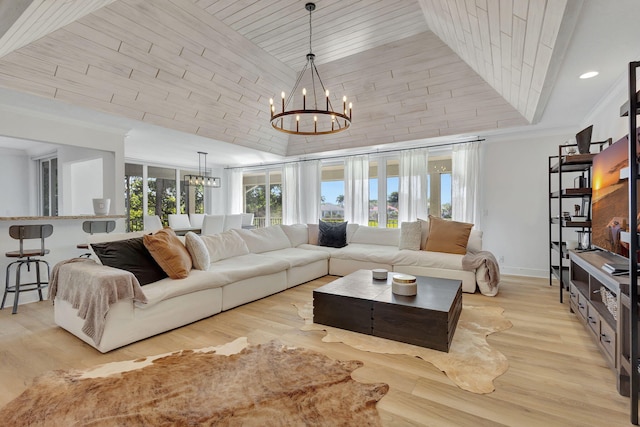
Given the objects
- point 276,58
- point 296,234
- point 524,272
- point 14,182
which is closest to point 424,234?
point 524,272

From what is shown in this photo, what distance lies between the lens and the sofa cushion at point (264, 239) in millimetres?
4758

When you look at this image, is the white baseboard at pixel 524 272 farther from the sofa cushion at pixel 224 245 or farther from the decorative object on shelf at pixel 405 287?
the sofa cushion at pixel 224 245

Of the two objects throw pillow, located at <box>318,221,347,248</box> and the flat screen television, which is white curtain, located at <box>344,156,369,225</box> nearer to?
throw pillow, located at <box>318,221,347,248</box>

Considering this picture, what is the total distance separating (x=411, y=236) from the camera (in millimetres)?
4859

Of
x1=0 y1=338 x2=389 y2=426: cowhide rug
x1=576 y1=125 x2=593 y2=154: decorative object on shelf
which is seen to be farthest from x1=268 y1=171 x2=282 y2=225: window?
x1=576 y1=125 x2=593 y2=154: decorative object on shelf

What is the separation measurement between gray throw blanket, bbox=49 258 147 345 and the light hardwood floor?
0.88 feet

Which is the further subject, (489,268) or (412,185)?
(412,185)

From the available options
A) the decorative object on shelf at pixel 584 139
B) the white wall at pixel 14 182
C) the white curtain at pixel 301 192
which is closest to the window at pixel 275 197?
the white curtain at pixel 301 192

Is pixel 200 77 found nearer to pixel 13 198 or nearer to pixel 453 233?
pixel 453 233

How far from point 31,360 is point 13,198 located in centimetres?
613

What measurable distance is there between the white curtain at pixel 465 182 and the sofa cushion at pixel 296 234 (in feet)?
8.78

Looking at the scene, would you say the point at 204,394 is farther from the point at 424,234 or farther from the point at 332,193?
the point at 332,193

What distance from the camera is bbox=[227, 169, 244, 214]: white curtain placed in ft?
28.0

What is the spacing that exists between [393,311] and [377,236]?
297 centimetres
